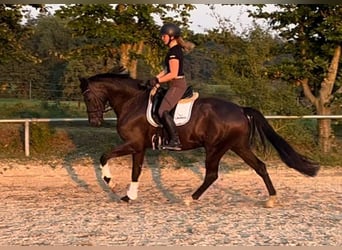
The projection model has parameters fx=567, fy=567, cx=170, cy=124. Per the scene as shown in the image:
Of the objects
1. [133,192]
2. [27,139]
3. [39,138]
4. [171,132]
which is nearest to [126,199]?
[133,192]

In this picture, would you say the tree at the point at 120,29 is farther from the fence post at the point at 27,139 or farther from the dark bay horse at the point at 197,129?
the dark bay horse at the point at 197,129

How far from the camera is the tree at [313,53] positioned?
12477mm

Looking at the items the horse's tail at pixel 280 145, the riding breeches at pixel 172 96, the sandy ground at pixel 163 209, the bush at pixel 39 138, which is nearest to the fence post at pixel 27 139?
the bush at pixel 39 138

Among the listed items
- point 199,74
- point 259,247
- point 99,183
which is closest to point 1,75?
point 199,74

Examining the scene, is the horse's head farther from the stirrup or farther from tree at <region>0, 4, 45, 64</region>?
tree at <region>0, 4, 45, 64</region>

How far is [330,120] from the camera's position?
13281mm

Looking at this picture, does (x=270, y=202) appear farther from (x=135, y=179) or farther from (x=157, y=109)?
(x=157, y=109)

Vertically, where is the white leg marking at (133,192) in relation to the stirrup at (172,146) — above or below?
below

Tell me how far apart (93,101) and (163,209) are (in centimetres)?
189

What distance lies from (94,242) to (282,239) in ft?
6.15

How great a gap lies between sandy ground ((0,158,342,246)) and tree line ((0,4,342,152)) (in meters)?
2.21

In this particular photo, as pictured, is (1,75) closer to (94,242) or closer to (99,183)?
(99,183)

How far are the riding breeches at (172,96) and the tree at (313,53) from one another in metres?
5.61

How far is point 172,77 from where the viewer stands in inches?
299
